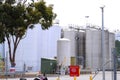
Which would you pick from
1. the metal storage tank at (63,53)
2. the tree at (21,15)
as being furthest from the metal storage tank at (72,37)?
the tree at (21,15)

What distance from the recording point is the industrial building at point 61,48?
65812 millimetres

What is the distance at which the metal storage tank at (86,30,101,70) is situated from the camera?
81250mm

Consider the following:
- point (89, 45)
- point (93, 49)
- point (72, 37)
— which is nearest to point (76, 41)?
point (72, 37)

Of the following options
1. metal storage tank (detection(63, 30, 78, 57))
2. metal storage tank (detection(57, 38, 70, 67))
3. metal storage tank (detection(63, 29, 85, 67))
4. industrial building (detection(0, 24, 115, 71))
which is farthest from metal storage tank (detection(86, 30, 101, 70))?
metal storage tank (detection(57, 38, 70, 67))

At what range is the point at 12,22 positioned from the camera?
2467 centimetres

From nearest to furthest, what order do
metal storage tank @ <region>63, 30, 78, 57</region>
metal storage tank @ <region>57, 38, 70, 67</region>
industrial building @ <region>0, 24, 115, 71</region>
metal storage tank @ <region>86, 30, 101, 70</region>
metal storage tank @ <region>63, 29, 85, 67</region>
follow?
metal storage tank @ <region>57, 38, 70, 67</region> < industrial building @ <region>0, 24, 115, 71</region> < metal storage tank @ <region>86, 30, 101, 70</region> < metal storage tank @ <region>63, 30, 78, 57</region> < metal storage tank @ <region>63, 29, 85, 67</region>

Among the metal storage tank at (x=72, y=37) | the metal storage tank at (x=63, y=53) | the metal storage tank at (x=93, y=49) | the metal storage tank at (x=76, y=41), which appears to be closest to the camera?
the metal storage tank at (x=63, y=53)

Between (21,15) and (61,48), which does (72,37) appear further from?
(21,15)

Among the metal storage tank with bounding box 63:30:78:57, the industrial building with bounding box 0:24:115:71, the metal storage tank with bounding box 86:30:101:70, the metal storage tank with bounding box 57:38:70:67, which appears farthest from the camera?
the metal storage tank with bounding box 63:30:78:57

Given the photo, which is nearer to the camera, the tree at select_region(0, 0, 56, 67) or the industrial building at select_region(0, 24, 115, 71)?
the tree at select_region(0, 0, 56, 67)

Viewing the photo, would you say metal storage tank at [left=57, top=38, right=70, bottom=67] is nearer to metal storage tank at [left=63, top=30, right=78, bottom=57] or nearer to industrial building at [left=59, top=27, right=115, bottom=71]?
industrial building at [left=59, top=27, right=115, bottom=71]

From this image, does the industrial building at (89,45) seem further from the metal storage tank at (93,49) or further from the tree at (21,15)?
the tree at (21,15)

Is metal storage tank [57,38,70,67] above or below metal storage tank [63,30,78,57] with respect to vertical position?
below

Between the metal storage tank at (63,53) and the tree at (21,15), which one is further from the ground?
the tree at (21,15)
